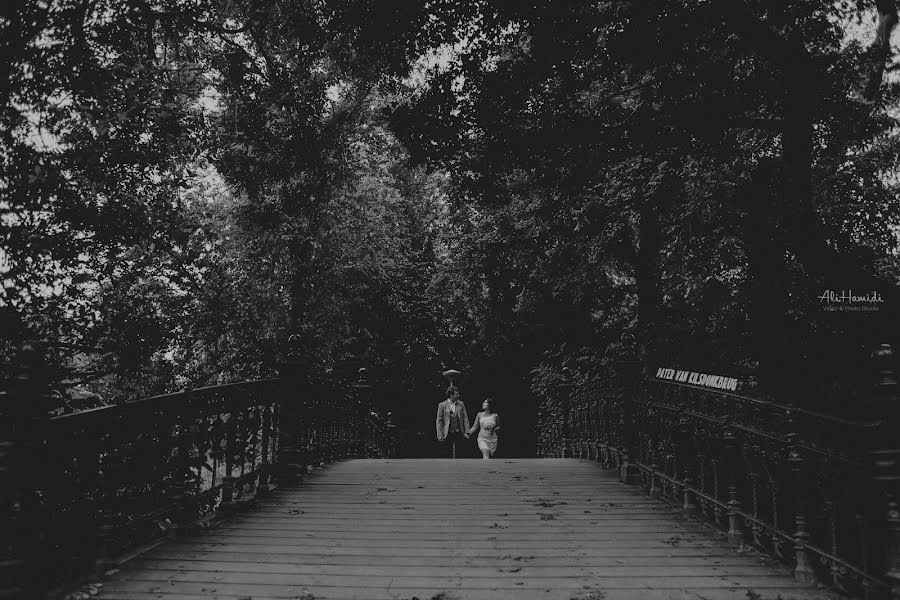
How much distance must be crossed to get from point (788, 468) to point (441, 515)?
321cm

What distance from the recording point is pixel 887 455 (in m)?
4.04

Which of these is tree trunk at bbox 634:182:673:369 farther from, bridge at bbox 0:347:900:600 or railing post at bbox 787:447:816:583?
railing post at bbox 787:447:816:583

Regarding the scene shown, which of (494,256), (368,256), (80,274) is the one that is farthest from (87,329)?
(368,256)

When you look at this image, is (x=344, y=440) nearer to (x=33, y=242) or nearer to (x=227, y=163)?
(x=227, y=163)

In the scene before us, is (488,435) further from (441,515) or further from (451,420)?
(441,515)

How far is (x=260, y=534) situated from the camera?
579 cm

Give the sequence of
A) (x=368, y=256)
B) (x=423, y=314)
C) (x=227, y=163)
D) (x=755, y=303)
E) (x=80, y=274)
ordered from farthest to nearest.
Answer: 1. (x=423, y=314)
2. (x=368, y=256)
3. (x=227, y=163)
4. (x=755, y=303)
5. (x=80, y=274)

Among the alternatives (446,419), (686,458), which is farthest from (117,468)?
(446,419)

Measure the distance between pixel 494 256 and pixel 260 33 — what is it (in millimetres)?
10115

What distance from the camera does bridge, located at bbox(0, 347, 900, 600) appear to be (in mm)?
4105

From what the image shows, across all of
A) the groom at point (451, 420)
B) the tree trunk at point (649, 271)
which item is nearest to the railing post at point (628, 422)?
the tree trunk at point (649, 271)

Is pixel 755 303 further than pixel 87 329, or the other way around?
pixel 755 303

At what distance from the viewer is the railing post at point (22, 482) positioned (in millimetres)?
3865

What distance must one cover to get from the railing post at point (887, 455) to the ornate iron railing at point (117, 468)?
5.24 m
